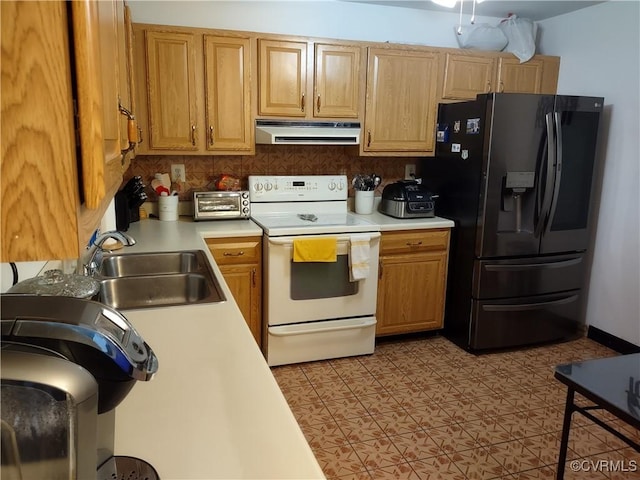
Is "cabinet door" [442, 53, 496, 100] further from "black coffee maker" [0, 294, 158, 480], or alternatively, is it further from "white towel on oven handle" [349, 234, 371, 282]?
"black coffee maker" [0, 294, 158, 480]

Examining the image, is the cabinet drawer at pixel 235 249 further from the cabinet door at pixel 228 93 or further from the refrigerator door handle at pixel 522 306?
the refrigerator door handle at pixel 522 306

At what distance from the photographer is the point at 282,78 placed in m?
3.17

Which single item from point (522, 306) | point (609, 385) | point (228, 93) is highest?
point (228, 93)

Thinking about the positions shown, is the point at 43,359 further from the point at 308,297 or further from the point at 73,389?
the point at 308,297

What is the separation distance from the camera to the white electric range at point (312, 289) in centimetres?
302

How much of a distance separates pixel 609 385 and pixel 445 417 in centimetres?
102

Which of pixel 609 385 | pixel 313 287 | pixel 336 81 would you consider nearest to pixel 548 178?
pixel 336 81

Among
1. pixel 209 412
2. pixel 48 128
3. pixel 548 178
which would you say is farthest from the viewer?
pixel 548 178

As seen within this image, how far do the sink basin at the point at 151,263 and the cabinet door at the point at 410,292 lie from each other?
146cm

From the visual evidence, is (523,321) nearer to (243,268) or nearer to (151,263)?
(243,268)

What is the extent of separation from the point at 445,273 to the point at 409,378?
0.87 meters

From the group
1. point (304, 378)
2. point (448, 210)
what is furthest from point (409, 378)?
point (448, 210)

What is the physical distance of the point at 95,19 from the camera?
0.57 m

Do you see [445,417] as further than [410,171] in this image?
No
